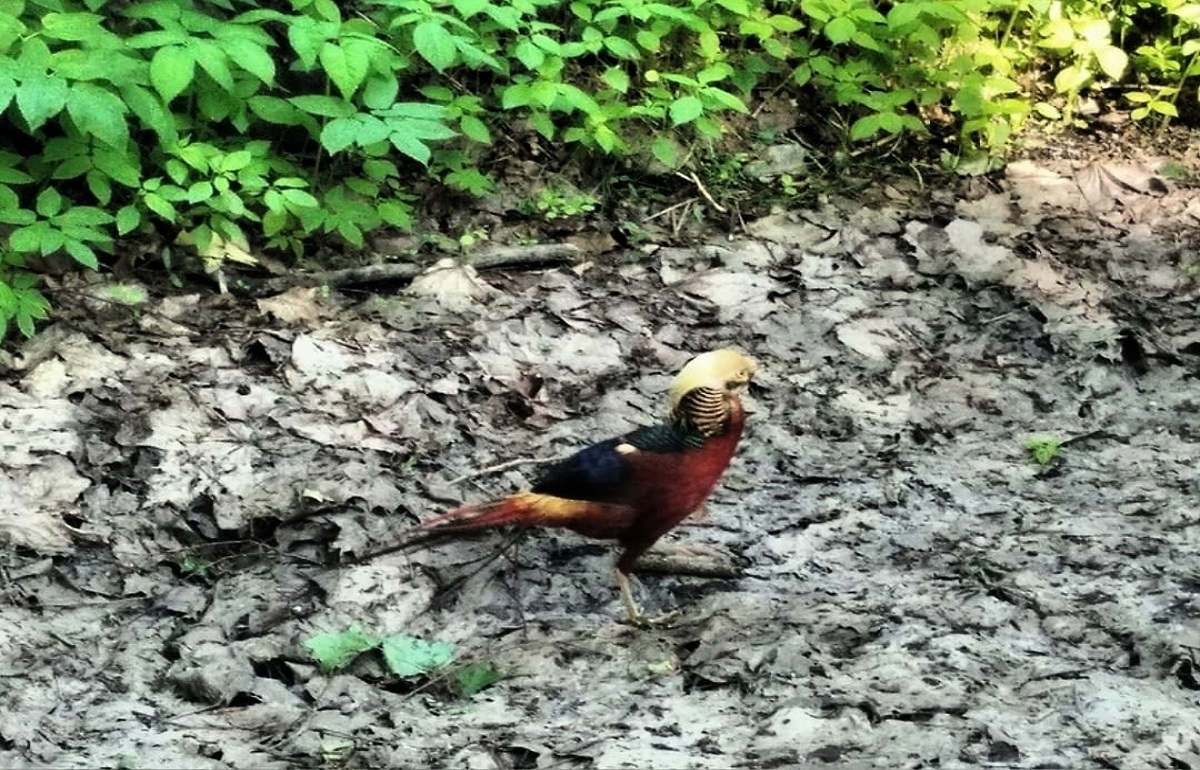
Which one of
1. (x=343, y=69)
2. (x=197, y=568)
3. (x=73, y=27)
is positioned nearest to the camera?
(x=197, y=568)

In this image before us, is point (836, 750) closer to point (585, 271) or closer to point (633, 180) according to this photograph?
point (585, 271)

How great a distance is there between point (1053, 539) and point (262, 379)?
2.62 metres

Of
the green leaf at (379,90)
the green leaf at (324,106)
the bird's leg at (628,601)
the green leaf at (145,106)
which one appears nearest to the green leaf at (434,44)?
the green leaf at (379,90)

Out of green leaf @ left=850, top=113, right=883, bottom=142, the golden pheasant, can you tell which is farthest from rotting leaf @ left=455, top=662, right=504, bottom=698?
green leaf @ left=850, top=113, right=883, bottom=142

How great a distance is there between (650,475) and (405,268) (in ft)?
6.95

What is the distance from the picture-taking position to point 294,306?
4.84m

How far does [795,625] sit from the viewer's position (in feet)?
11.0

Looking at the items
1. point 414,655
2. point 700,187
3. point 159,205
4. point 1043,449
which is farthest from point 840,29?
point 414,655

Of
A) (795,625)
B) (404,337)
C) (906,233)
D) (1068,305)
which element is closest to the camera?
(795,625)

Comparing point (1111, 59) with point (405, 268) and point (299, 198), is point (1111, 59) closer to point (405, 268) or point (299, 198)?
point (405, 268)

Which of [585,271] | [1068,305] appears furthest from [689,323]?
[1068,305]

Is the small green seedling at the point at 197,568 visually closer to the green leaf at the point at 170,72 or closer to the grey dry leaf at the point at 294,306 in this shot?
the grey dry leaf at the point at 294,306

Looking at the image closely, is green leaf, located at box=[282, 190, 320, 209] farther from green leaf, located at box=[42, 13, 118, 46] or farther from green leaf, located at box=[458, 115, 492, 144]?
green leaf, located at box=[42, 13, 118, 46]

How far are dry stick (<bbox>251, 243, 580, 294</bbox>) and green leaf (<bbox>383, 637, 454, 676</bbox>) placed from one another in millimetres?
2054
